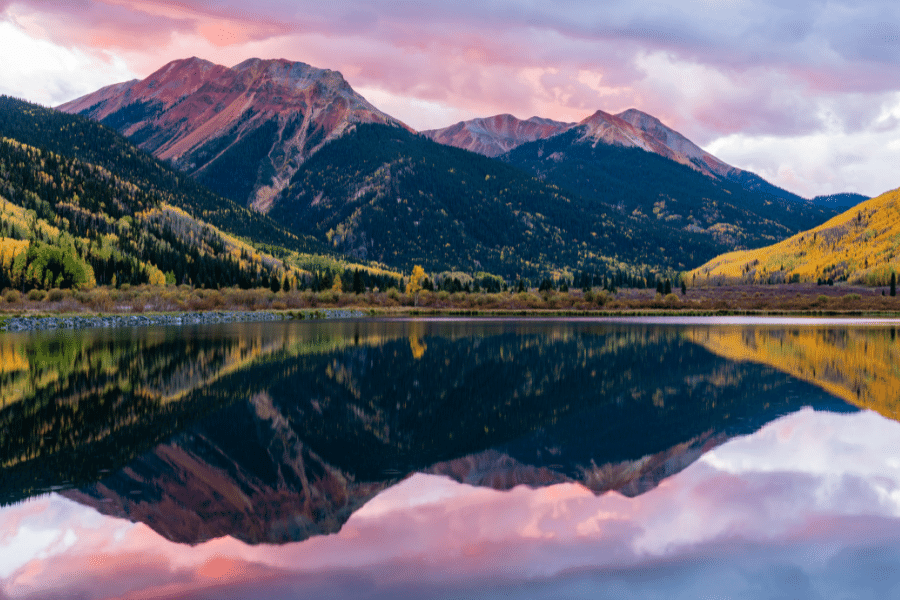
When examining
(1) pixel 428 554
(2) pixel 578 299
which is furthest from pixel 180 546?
(2) pixel 578 299

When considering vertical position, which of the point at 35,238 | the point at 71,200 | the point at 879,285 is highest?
the point at 71,200

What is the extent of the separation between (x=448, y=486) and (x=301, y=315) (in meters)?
91.9

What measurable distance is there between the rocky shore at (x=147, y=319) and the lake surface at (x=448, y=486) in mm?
51234

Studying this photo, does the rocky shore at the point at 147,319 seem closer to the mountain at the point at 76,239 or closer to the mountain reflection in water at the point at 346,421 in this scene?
the mountain at the point at 76,239

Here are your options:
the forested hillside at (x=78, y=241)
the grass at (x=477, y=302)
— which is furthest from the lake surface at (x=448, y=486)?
the forested hillside at (x=78, y=241)

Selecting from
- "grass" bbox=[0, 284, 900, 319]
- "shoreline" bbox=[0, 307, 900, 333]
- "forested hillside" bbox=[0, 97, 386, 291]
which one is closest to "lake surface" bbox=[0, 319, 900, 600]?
"shoreline" bbox=[0, 307, 900, 333]

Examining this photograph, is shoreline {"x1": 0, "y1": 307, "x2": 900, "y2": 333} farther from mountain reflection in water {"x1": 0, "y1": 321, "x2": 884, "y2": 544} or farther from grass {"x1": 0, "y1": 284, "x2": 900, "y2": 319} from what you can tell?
mountain reflection in water {"x1": 0, "y1": 321, "x2": 884, "y2": 544}

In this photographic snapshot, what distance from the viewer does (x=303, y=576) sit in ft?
30.9

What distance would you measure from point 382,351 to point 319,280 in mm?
120722

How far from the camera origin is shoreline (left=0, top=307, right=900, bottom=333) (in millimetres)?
76438

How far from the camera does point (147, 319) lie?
84312 mm

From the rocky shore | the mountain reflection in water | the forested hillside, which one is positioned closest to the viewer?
the mountain reflection in water

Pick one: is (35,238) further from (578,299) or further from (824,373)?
(824,373)

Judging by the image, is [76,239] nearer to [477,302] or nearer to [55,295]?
[55,295]
